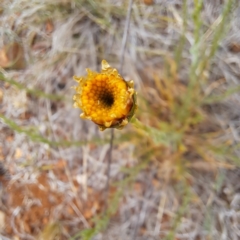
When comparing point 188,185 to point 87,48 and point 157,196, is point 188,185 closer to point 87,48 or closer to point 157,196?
point 157,196

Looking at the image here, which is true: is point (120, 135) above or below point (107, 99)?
below

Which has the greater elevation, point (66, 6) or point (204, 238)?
point (66, 6)

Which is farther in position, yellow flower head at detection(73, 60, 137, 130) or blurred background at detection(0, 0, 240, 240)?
blurred background at detection(0, 0, 240, 240)

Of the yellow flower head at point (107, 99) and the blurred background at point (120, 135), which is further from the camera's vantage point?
the blurred background at point (120, 135)

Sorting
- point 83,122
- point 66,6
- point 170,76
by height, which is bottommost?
point 83,122

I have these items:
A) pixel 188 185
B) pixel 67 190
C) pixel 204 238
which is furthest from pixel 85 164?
pixel 204 238
